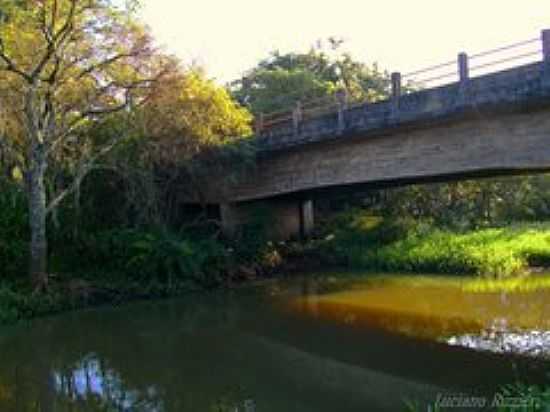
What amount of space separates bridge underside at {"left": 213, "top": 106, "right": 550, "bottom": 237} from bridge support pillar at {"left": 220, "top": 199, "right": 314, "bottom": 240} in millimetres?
38

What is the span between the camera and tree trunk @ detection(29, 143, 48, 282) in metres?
17.8

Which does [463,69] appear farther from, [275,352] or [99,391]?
[99,391]

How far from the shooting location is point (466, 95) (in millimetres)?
16531

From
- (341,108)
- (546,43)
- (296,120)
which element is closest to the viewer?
(546,43)

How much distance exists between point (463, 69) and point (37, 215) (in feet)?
34.6

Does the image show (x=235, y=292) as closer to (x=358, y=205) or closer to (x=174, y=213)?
(x=174, y=213)

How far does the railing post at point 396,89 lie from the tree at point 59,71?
19.5ft

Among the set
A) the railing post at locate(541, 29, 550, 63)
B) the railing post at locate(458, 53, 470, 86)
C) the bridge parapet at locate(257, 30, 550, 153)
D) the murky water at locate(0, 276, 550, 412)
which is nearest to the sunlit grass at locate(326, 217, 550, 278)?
the murky water at locate(0, 276, 550, 412)

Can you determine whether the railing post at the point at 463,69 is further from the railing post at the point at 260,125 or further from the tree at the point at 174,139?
the railing post at the point at 260,125

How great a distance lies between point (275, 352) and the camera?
13.1 metres

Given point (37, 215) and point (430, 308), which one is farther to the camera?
point (37, 215)

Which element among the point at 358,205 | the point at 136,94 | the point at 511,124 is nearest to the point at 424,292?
the point at 511,124

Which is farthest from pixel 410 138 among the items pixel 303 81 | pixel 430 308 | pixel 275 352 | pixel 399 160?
pixel 303 81

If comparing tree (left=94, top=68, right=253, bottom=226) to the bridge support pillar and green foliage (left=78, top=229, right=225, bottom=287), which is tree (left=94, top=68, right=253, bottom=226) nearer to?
green foliage (left=78, top=229, right=225, bottom=287)
